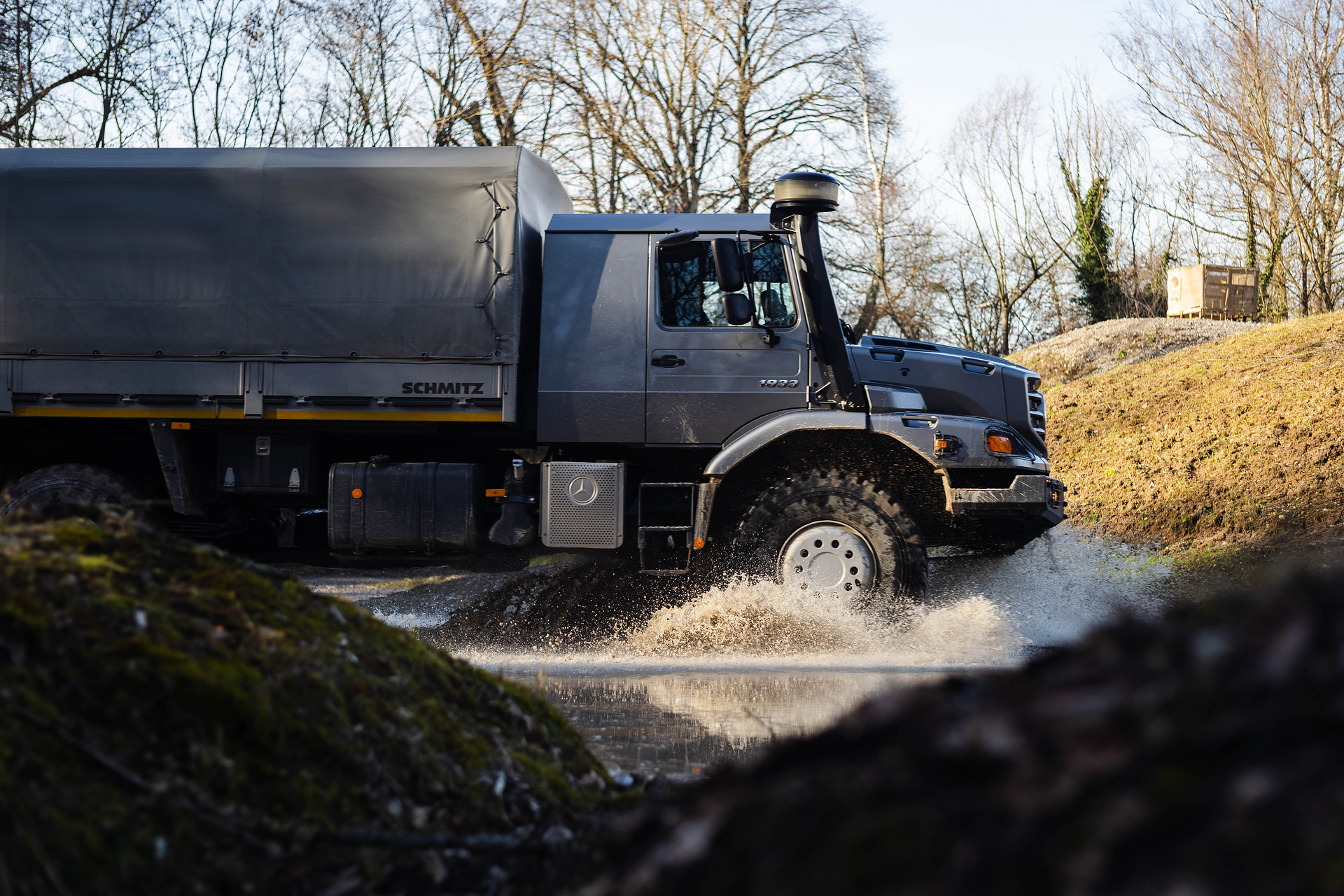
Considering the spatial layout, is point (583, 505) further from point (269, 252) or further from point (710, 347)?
point (269, 252)

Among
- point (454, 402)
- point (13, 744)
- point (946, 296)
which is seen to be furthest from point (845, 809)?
point (946, 296)

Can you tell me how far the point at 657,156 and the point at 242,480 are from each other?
1316cm

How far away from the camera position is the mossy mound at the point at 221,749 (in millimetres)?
Result: 2135

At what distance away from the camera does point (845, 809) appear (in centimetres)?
144

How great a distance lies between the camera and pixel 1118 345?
2053 cm

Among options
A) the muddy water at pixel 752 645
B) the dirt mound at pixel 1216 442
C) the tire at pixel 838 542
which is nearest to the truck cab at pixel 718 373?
the tire at pixel 838 542

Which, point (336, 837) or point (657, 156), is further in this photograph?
point (657, 156)

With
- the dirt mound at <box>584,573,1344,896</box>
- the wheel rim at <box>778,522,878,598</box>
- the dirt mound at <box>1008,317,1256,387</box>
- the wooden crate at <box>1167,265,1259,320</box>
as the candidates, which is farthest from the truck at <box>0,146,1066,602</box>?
the wooden crate at <box>1167,265,1259,320</box>

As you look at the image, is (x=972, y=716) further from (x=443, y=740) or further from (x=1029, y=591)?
(x=1029, y=591)

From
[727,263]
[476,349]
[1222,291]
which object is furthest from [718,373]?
[1222,291]

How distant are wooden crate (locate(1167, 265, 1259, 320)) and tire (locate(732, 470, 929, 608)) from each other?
1852 cm

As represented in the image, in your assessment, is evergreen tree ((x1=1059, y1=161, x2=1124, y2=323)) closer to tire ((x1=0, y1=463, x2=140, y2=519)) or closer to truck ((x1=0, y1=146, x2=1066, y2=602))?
truck ((x1=0, y1=146, x2=1066, y2=602))

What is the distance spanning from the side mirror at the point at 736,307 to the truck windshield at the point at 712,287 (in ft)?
0.22

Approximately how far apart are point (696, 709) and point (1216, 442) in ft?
33.7
